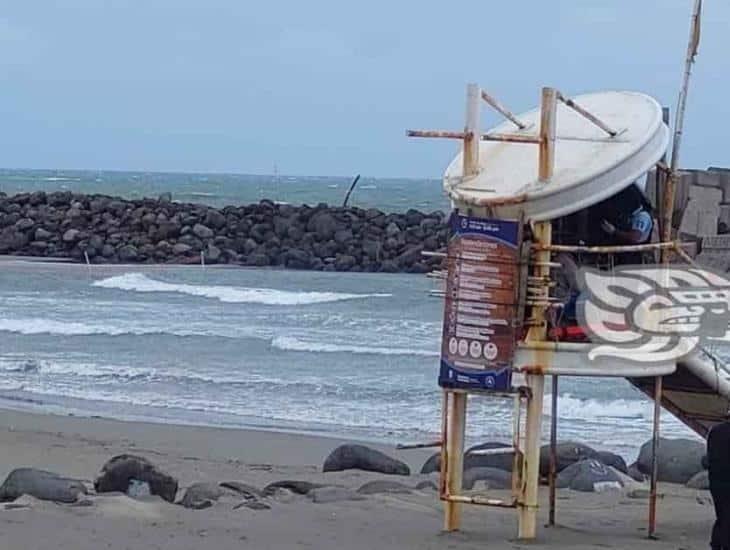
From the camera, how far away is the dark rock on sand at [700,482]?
14.0 metres

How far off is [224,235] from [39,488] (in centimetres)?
4196

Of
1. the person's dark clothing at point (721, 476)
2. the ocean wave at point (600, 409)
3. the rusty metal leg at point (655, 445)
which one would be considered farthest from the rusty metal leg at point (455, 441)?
the ocean wave at point (600, 409)

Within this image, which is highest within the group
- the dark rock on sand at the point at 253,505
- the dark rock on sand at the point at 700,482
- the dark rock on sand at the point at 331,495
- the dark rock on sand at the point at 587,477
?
the dark rock on sand at the point at 253,505

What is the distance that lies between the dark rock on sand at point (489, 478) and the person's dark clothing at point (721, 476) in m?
4.02

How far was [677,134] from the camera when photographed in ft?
31.3

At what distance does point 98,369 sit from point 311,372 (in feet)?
10.4

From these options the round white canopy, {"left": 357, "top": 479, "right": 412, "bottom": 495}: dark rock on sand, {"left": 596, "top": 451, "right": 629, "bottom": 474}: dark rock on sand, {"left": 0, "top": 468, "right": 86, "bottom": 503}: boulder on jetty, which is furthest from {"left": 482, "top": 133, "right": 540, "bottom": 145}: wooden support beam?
{"left": 596, "top": 451, "right": 629, "bottom": 474}: dark rock on sand

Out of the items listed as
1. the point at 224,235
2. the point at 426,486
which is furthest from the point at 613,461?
the point at 224,235

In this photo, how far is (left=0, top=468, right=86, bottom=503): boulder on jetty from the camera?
11.2 m

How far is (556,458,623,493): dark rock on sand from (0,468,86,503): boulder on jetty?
4.23 meters

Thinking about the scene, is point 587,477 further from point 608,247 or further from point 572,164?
point 572,164

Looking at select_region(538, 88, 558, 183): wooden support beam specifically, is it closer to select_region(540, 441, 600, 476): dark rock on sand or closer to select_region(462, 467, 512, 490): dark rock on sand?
select_region(462, 467, 512, 490): dark rock on sand

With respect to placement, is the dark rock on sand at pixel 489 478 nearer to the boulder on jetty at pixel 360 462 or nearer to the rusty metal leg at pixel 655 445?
the boulder on jetty at pixel 360 462

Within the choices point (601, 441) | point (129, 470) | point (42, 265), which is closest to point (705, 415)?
point (129, 470)
